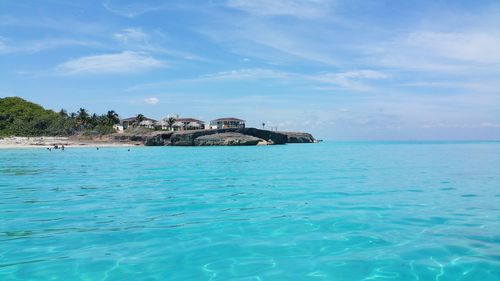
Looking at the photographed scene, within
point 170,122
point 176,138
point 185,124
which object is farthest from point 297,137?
point 176,138

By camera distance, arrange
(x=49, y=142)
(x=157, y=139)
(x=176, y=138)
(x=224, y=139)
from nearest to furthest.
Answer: (x=49, y=142)
(x=157, y=139)
(x=176, y=138)
(x=224, y=139)

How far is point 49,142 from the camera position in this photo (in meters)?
89.8

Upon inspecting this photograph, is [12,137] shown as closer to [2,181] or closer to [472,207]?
[2,181]

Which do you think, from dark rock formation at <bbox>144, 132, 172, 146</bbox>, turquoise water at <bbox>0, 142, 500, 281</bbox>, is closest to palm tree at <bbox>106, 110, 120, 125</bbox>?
dark rock formation at <bbox>144, 132, 172, 146</bbox>

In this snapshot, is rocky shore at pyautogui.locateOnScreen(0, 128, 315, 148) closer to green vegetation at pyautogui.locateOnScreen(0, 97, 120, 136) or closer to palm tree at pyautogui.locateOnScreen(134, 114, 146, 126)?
green vegetation at pyautogui.locateOnScreen(0, 97, 120, 136)

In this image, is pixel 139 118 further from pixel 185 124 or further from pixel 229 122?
pixel 229 122

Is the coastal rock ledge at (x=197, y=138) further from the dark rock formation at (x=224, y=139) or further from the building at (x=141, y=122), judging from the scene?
the building at (x=141, y=122)

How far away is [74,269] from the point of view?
22.1ft

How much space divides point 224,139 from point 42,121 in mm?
49212

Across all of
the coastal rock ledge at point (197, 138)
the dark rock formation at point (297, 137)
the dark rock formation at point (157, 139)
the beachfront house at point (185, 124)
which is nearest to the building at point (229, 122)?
the beachfront house at point (185, 124)

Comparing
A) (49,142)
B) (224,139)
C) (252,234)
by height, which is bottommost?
(252,234)

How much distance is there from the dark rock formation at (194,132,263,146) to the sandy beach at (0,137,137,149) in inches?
683

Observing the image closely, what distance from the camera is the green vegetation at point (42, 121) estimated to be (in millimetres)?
101938

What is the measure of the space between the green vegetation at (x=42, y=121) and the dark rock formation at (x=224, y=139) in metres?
28.1
